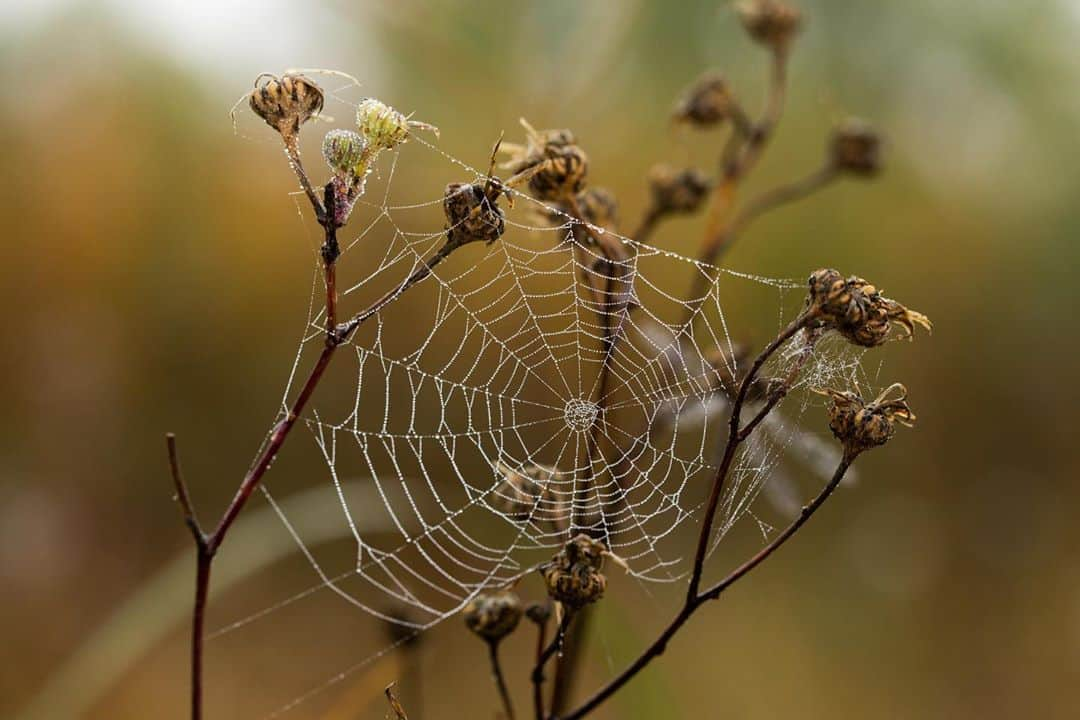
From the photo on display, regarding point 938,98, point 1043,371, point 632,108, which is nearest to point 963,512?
point 1043,371

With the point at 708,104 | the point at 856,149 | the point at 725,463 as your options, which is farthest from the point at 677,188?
the point at 725,463

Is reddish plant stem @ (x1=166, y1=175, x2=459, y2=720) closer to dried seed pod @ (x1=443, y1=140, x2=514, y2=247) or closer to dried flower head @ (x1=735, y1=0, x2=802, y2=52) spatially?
dried seed pod @ (x1=443, y1=140, x2=514, y2=247)

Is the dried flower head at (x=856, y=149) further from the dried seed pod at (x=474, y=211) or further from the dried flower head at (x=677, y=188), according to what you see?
the dried seed pod at (x=474, y=211)

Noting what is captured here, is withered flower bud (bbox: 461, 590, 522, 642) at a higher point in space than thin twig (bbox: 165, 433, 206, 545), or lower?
lower

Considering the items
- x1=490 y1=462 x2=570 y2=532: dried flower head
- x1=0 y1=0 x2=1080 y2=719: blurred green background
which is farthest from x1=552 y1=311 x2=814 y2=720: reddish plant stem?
x1=0 y1=0 x2=1080 y2=719: blurred green background

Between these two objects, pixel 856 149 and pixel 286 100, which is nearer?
pixel 286 100

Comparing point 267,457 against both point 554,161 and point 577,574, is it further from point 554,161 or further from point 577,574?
point 554,161
